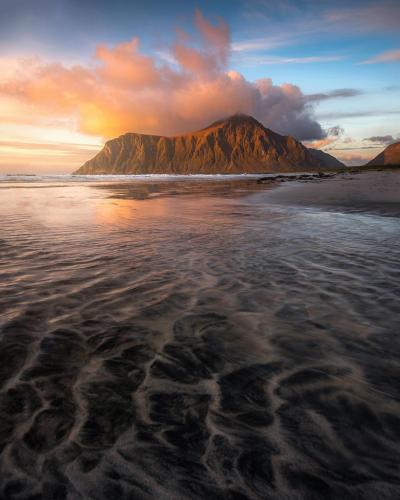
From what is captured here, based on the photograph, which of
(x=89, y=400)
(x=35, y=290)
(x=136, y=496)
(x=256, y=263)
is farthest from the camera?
(x=256, y=263)

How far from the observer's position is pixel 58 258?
6820mm

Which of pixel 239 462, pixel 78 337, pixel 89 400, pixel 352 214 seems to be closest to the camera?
pixel 239 462

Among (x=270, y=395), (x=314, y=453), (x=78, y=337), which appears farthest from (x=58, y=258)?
(x=314, y=453)

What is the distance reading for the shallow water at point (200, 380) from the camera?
1911 mm

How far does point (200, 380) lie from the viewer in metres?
2.79

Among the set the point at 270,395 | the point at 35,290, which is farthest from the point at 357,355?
the point at 35,290

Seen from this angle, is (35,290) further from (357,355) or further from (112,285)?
(357,355)

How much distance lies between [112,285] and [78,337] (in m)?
1.73

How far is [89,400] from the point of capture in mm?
2518

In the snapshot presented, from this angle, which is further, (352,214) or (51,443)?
(352,214)

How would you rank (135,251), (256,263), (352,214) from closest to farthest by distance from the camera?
(256,263), (135,251), (352,214)

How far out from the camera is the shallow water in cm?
191

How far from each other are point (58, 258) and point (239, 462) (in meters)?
5.92

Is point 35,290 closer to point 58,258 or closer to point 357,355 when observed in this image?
point 58,258
